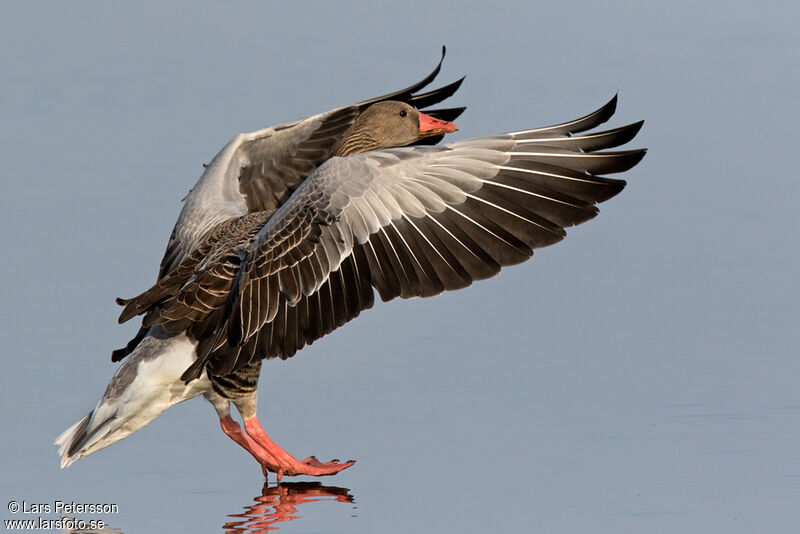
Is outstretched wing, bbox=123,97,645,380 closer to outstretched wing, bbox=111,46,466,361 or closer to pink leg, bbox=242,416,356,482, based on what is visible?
pink leg, bbox=242,416,356,482

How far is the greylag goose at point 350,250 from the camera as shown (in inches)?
311

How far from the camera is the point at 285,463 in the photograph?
29.6 feet

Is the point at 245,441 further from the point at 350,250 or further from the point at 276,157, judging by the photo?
the point at 276,157

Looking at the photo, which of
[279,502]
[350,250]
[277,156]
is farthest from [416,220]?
[277,156]

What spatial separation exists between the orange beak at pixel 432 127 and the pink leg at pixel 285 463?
11.1 feet

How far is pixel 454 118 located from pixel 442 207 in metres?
3.99

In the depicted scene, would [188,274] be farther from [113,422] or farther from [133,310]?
[113,422]

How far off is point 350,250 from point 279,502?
1.90 metres

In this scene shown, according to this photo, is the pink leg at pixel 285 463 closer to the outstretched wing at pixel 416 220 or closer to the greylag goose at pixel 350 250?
the greylag goose at pixel 350 250

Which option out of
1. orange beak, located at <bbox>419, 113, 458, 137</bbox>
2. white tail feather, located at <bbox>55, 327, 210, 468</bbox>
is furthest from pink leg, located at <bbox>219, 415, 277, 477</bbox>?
orange beak, located at <bbox>419, 113, 458, 137</bbox>

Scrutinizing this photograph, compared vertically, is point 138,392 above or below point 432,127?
below

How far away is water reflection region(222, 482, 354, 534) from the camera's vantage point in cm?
773

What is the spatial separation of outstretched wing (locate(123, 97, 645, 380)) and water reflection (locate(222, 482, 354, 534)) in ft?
3.50

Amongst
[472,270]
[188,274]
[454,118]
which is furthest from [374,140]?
[472,270]
